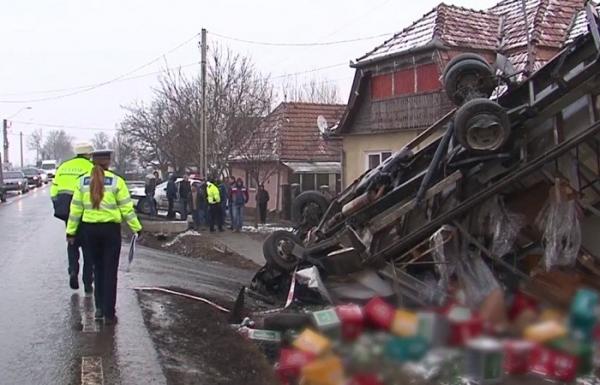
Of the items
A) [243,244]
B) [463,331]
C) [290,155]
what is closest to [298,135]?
[290,155]

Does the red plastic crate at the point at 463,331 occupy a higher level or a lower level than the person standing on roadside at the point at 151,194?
higher

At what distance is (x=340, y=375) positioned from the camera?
2301 millimetres

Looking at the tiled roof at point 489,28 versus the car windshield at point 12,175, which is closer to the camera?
the tiled roof at point 489,28

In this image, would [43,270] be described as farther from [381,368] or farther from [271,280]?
[381,368]

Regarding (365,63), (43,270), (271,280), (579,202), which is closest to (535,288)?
(579,202)

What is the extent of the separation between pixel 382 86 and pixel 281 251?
12.5 m

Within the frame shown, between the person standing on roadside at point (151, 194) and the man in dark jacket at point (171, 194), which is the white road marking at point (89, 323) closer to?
the man in dark jacket at point (171, 194)

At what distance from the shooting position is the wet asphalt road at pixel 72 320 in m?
Result: 5.43

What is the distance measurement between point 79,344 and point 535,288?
420 cm

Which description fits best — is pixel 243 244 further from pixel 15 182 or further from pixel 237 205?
pixel 15 182

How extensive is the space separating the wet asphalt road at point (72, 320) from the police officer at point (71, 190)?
0.22m

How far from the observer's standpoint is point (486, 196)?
280 inches

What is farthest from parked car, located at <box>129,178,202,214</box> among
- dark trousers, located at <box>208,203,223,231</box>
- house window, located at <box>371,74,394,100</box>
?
house window, located at <box>371,74,394,100</box>

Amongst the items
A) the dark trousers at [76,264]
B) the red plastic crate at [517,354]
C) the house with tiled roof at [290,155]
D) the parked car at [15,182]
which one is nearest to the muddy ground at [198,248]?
the dark trousers at [76,264]
